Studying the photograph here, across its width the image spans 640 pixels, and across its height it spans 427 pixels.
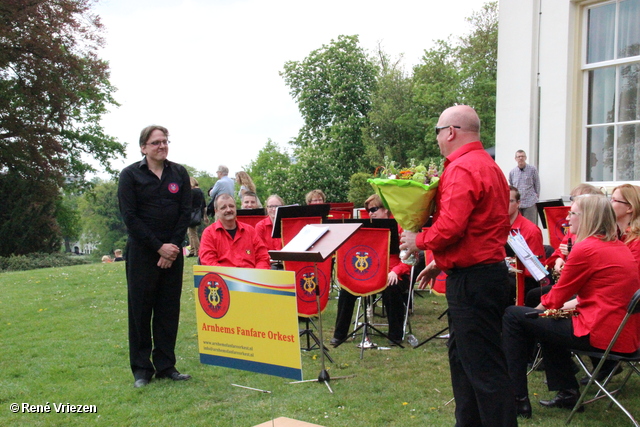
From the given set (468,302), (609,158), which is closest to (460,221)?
(468,302)

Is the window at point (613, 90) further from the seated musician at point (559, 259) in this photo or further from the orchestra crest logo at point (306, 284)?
the orchestra crest logo at point (306, 284)

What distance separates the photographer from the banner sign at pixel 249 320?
389cm

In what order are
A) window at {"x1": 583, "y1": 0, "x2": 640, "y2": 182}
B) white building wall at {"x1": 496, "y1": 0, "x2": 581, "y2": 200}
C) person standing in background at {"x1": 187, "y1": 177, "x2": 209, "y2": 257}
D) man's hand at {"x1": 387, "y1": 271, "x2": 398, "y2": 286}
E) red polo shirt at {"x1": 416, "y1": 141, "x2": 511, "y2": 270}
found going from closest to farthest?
red polo shirt at {"x1": 416, "y1": 141, "x2": 511, "y2": 270}, man's hand at {"x1": 387, "y1": 271, "x2": 398, "y2": 286}, window at {"x1": 583, "y1": 0, "x2": 640, "y2": 182}, white building wall at {"x1": 496, "y1": 0, "x2": 581, "y2": 200}, person standing in background at {"x1": 187, "y1": 177, "x2": 209, "y2": 257}

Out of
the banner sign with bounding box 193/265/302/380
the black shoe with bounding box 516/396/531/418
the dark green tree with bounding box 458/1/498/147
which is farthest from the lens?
the dark green tree with bounding box 458/1/498/147

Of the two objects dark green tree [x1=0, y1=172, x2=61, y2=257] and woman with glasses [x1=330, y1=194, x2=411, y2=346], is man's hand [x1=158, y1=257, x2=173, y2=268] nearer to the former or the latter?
woman with glasses [x1=330, y1=194, x2=411, y2=346]

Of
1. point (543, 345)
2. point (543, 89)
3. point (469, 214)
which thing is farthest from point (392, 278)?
point (543, 89)

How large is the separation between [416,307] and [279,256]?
495 centimetres

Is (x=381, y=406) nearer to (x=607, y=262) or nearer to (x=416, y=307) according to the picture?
(x=607, y=262)

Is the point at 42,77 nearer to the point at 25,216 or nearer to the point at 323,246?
the point at 25,216

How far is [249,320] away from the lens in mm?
4055

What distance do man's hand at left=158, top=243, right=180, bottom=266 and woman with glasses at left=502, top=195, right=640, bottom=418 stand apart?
122 inches

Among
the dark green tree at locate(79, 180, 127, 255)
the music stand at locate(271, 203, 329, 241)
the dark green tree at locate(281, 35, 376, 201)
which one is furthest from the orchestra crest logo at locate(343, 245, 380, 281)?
the dark green tree at locate(79, 180, 127, 255)

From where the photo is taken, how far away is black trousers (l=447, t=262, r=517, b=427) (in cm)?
328

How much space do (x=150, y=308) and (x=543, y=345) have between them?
11.5 ft
